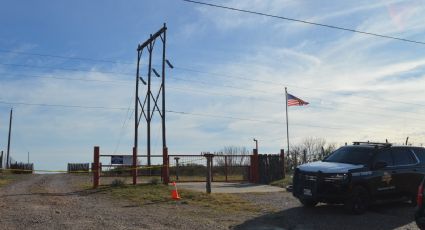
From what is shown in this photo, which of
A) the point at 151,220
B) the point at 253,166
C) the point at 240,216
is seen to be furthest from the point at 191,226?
the point at 253,166

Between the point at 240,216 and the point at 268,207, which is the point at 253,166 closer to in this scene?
the point at 268,207

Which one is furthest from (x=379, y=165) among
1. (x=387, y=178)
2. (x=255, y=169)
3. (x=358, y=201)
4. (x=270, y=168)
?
(x=270, y=168)

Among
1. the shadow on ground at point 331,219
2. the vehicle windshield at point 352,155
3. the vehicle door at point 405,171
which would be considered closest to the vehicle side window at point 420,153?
the vehicle door at point 405,171

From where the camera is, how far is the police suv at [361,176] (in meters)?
14.4

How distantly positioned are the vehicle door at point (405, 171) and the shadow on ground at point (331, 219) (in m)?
0.60

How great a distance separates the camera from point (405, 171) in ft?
52.8

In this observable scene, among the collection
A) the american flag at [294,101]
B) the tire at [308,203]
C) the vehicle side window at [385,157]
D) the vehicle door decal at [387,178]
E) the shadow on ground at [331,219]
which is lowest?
the shadow on ground at [331,219]

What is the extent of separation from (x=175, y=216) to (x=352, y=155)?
17.5 feet

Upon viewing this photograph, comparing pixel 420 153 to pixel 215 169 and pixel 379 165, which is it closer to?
pixel 379 165

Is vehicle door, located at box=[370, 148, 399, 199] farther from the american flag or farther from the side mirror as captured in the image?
the american flag

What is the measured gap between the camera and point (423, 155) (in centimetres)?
1702

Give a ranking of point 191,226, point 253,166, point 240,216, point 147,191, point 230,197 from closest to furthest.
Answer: point 191,226 → point 240,216 → point 230,197 → point 147,191 → point 253,166

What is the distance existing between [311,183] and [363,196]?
4.62ft

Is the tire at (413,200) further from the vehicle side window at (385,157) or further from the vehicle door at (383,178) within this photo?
the vehicle side window at (385,157)
